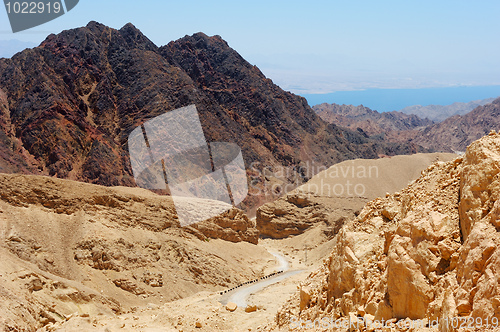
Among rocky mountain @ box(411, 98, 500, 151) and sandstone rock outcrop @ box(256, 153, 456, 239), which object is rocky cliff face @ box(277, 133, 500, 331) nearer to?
sandstone rock outcrop @ box(256, 153, 456, 239)

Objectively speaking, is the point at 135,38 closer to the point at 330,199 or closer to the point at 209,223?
the point at 330,199

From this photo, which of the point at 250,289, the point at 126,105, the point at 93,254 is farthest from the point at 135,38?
the point at 250,289

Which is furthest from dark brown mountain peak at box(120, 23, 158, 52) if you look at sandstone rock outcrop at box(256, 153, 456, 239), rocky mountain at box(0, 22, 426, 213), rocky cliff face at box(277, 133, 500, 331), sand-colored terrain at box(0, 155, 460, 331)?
rocky cliff face at box(277, 133, 500, 331)

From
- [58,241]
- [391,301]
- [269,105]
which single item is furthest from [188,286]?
[269,105]

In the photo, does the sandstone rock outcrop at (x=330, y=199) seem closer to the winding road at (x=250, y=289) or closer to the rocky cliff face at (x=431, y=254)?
the winding road at (x=250, y=289)

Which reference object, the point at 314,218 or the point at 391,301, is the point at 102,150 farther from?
the point at 391,301

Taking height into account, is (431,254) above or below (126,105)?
below
